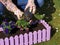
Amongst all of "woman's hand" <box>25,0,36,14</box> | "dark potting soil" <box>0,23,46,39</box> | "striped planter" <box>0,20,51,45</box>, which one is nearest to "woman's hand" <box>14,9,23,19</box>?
"woman's hand" <box>25,0,36,14</box>

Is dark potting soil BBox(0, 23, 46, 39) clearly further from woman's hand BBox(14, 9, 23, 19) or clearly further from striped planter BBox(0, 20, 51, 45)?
woman's hand BBox(14, 9, 23, 19)

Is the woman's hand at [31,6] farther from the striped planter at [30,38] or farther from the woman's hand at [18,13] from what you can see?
the striped planter at [30,38]

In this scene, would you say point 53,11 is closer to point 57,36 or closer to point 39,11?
point 39,11

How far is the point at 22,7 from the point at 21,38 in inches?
81.1

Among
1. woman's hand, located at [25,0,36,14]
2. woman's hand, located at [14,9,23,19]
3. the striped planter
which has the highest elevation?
woman's hand, located at [25,0,36,14]

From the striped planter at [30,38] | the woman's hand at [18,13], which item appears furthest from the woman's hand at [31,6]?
the striped planter at [30,38]

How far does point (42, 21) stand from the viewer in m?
10.7

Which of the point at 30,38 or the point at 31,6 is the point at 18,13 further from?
the point at 30,38

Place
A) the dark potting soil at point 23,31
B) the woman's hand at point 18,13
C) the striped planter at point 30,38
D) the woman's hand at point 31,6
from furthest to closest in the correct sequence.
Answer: the woman's hand at point 31,6, the woman's hand at point 18,13, the dark potting soil at point 23,31, the striped planter at point 30,38

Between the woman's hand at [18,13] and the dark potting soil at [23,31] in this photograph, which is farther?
the woman's hand at [18,13]

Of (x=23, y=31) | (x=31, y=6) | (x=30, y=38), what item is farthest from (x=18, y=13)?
(x=30, y=38)

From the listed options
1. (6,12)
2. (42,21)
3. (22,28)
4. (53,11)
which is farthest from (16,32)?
(53,11)

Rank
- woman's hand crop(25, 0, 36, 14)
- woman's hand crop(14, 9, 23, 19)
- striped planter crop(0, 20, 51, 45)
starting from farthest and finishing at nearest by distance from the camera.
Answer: woman's hand crop(25, 0, 36, 14) → woman's hand crop(14, 9, 23, 19) → striped planter crop(0, 20, 51, 45)

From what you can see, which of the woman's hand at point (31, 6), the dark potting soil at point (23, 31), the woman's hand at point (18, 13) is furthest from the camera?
the woman's hand at point (31, 6)
